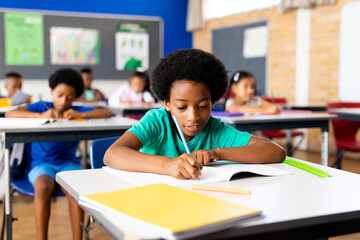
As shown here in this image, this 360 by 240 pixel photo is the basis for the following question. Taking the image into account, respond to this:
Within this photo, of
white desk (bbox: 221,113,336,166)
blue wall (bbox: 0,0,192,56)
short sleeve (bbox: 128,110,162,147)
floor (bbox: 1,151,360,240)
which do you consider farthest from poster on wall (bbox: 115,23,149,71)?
short sleeve (bbox: 128,110,162,147)

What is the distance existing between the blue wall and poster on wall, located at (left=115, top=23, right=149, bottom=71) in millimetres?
283

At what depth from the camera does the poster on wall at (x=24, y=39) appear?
648 cm

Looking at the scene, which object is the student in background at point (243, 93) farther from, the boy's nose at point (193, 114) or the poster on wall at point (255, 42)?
the poster on wall at point (255, 42)

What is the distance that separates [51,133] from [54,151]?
0.21 m

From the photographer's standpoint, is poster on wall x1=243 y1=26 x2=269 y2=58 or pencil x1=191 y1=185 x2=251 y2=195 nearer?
pencil x1=191 y1=185 x2=251 y2=195

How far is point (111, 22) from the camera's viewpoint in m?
7.10

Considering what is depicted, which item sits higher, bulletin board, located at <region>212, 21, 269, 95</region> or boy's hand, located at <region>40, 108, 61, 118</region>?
bulletin board, located at <region>212, 21, 269, 95</region>

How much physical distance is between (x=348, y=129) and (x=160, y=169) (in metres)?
2.70

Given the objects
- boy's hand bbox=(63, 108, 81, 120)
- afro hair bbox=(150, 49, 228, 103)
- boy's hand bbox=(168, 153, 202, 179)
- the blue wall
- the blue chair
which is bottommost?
the blue chair

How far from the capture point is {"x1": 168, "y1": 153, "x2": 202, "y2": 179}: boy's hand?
994mm

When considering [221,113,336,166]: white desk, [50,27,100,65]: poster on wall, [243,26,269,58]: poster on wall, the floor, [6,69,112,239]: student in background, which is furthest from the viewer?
[50,27,100,65]: poster on wall

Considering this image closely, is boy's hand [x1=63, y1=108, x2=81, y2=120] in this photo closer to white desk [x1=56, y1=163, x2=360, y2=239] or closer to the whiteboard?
white desk [x1=56, y1=163, x2=360, y2=239]

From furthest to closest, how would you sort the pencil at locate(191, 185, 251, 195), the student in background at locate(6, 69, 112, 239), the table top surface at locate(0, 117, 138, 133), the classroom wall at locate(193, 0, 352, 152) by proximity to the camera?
the classroom wall at locate(193, 0, 352, 152) → the table top surface at locate(0, 117, 138, 133) → the student in background at locate(6, 69, 112, 239) → the pencil at locate(191, 185, 251, 195)

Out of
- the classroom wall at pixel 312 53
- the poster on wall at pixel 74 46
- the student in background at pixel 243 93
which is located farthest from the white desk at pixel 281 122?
the poster on wall at pixel 74 46
